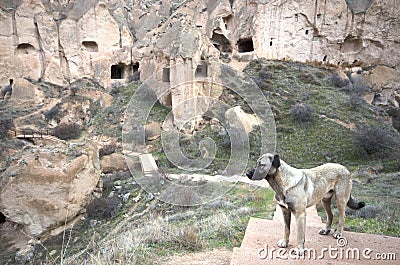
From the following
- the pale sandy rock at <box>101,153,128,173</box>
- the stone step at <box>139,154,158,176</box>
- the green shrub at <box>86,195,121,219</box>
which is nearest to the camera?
the green shrub at <box>86,195,121,219</box>

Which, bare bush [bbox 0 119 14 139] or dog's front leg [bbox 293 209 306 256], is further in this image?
bare bush [bbox 0 119 14 139]

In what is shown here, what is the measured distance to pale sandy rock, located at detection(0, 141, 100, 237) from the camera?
26.3 ft

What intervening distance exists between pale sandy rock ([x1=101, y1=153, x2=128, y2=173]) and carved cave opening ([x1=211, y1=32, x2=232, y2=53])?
14.9m

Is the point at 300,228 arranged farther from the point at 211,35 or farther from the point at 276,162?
the point at 211,35

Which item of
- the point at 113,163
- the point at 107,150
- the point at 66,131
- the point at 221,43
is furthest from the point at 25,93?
the point at 221,43

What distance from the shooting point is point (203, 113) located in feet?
51.1

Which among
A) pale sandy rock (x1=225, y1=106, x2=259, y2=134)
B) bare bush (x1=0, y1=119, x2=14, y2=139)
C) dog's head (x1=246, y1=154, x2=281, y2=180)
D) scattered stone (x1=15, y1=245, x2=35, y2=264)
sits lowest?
scattered stone (x1=15, y1=245, x2=35, y2=264)

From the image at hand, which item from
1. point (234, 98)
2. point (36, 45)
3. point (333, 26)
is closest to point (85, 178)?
point (234, 98)

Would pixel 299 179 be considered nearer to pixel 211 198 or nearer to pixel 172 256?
pixel 172 256

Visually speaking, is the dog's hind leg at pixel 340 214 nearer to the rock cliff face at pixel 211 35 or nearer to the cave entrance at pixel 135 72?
the rock cliff face at pixel 211 35

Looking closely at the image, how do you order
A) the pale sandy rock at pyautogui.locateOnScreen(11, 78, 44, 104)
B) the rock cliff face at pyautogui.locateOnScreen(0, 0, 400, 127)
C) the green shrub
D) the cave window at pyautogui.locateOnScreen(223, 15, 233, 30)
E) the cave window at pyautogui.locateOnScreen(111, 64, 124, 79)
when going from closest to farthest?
the green shrub < the pale sandy rock at pyautogui.locateOnScreen(11, 78, 44, 104) < the rock cliff face at pyautogui.locateOnScreen(0, 0, 400, 127) < the cave window at pyautogui.locateOnScreen(223, 15, 233, 30) < the cave window at pyautogui.locateOnScreen(111, 64, 124, 79)

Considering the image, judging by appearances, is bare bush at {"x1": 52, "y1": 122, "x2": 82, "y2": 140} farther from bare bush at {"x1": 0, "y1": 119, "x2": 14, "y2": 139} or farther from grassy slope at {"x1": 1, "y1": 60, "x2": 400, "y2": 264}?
bare bush at {"x1": 0, "y1": 119, "x2": 14, "y2": 139}

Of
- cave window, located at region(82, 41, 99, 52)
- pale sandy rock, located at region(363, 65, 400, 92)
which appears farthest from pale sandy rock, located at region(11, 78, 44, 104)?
pale sandy rock, located at region(363, 65, 400, 92)
